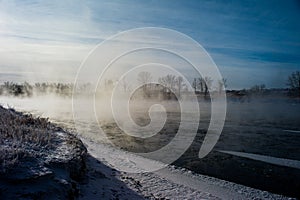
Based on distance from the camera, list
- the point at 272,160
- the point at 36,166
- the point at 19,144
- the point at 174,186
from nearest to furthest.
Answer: the point at 36,166 < the point at 19,144 < the point at 174,186 < the point at 272,160

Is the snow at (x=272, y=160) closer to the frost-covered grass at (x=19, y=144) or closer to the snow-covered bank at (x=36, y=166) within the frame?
the snow-covered bank at (x=36, y=166)

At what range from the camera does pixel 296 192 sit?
39.5 ft

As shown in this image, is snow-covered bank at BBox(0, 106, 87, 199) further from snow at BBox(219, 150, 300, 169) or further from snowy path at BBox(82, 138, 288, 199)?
snow at BBox(219, 150, 300, 169)

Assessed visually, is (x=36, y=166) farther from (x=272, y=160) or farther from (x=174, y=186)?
(x=272, y=160)

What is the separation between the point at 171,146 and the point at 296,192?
9386mm

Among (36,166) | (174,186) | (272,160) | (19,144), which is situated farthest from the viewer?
(272,160)

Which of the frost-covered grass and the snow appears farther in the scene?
the snow

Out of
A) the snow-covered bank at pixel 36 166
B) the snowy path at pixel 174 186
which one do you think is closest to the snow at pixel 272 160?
the snowy path at pixel 174 186

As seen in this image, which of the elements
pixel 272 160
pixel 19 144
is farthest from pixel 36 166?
pixel 272 160

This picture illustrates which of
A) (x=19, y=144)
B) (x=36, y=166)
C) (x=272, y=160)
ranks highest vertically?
(x=19, y=144)

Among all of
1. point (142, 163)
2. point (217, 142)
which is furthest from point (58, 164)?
point (217, 142)

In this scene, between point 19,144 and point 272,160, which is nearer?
point 19,144

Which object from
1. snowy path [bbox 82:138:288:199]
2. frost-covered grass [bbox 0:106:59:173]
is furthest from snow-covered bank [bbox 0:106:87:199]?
snowy path [bbox 82:138:288:199]

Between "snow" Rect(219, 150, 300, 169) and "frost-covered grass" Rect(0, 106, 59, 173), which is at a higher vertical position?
"frost-covered grass" Rect(0, 106, 59, 173)
